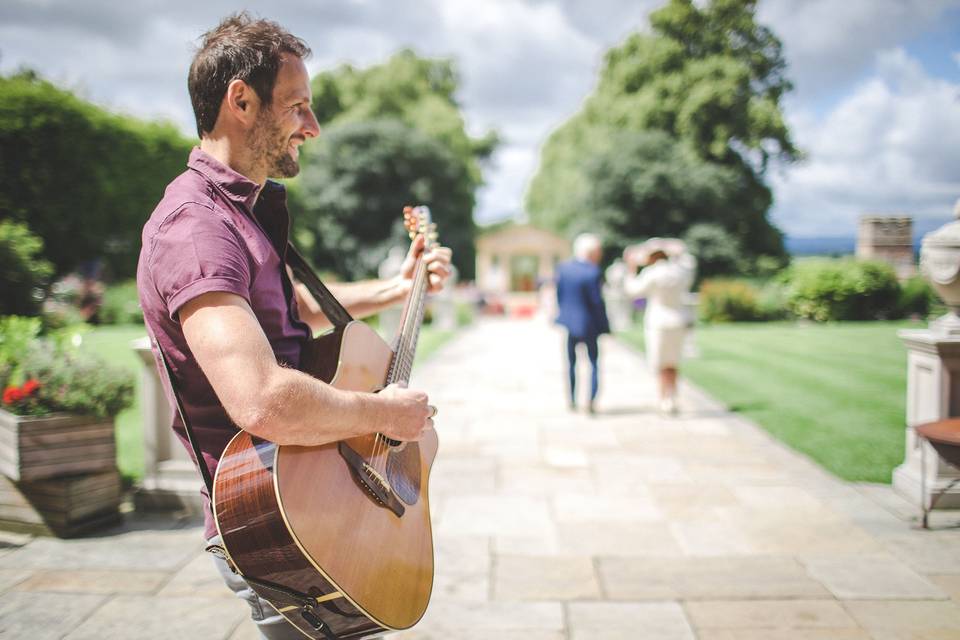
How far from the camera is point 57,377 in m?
4.06

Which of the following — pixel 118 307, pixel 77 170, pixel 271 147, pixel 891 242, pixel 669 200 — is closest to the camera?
pixel 271 147

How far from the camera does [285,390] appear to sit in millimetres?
1223

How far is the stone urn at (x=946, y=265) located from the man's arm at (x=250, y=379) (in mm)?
4432

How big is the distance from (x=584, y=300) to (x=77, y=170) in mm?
15701

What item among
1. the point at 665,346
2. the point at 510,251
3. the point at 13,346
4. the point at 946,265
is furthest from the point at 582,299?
the point at 510,251

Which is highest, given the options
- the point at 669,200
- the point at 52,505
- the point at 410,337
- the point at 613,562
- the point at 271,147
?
the point at 669,200

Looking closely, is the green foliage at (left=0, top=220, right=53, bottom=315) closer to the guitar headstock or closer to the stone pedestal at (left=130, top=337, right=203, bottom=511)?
the stone pedestal at (left=130, top=337, right=203, bottom=511)

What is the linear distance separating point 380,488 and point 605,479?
13.5 ft

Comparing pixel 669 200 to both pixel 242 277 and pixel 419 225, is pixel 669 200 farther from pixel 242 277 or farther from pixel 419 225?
pixel 242 277

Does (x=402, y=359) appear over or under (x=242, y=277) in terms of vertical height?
under

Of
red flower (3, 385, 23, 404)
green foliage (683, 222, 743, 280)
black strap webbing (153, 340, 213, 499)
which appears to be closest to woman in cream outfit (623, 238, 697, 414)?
red flower (3, 385, 23, 404)

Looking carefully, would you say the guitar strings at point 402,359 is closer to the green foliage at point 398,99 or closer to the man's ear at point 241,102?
the man's ear at point 241,102

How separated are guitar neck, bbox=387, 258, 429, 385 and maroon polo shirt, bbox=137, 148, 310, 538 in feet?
1.10

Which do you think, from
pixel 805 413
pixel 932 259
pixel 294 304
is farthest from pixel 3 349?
pixel 805 413
